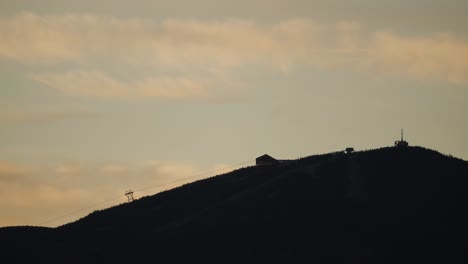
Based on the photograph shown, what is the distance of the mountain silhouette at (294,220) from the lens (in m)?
121

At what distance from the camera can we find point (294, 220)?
130750 mm

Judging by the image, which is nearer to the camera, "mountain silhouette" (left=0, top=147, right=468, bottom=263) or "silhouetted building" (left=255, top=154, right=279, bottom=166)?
"mountain silhouette" (left=0, top=147, right=468, bottom=263)

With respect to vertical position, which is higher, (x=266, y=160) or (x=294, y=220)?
(x=266, y=160)

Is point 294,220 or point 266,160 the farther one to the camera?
point 266,160

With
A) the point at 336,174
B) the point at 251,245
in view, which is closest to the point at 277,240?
the point at 251,245

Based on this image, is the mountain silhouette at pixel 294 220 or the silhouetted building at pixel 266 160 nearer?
the mountain silhouette at pixel 294 220

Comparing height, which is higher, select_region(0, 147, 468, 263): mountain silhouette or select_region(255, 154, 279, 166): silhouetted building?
select_region(255, 154, 279, 166): silhouetted building

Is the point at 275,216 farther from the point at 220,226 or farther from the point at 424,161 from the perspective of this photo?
the point at 424,161

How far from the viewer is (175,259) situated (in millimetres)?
121188

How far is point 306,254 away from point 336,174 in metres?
27.6

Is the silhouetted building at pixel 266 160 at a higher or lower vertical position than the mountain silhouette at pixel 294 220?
higher

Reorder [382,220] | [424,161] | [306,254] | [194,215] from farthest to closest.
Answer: [424,161]
[194,215]
[382,220]
[306,254]

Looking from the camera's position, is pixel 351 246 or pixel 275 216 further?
pixel 275 216

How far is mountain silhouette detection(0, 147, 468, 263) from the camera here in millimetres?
120875
